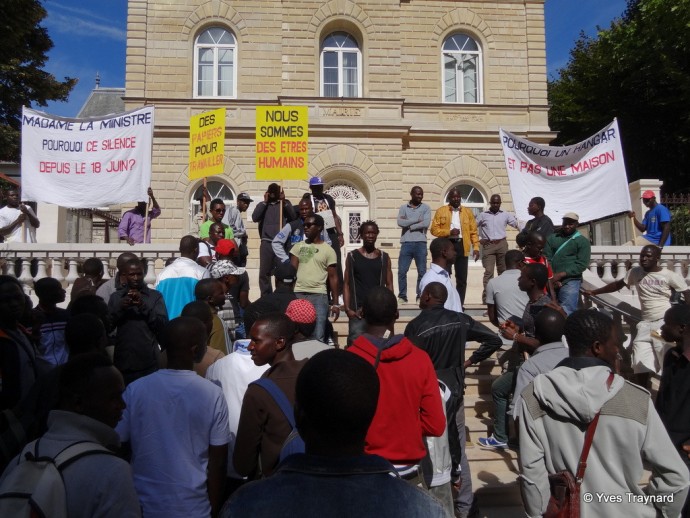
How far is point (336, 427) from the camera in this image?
1943mm

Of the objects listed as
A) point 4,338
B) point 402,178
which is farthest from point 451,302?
point 402,178

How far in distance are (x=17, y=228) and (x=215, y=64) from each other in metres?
10.9

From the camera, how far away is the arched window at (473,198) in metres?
21.1

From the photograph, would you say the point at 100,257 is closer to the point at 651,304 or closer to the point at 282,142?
the point at 282,142

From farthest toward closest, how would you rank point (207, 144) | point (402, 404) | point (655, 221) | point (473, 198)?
1. point (473, 198)
2. point (207, 144)
3. point (655, 221)
4. point (402, 404)

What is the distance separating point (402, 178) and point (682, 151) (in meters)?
15.4

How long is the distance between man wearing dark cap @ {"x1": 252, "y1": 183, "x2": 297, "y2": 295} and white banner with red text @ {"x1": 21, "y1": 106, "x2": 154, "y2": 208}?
218cm

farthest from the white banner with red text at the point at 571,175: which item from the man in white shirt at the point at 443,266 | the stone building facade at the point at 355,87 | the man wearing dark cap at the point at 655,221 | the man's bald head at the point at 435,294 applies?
the stone building facade at the point at 355,87

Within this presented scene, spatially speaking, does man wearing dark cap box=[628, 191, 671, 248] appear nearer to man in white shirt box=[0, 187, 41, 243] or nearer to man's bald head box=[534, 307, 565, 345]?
man's bald head box=[534, 307, 565, 345]

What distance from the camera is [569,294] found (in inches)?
342

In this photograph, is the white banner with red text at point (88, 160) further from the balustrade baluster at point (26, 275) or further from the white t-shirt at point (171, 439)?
the white t-shirt at point (171, 439)

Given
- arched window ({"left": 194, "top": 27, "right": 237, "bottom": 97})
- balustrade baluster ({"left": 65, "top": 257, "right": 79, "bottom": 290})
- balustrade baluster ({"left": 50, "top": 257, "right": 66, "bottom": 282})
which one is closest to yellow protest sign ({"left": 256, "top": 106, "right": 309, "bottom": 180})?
balustrade baluster ({"left": 65, "top": 257, "right": 79, "bottom": 290})

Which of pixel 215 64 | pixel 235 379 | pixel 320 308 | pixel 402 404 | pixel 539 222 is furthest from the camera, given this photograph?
pixel 215 64

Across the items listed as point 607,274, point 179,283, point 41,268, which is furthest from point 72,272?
point 607,274
